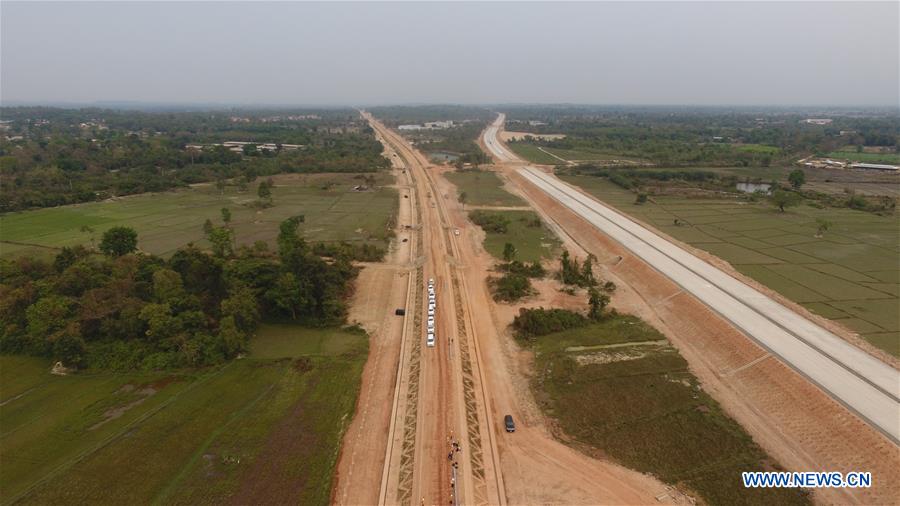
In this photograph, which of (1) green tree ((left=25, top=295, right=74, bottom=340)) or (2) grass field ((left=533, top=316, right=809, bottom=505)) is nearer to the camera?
(2) grass field ((left=533, top=316, right=809, bottom=505))

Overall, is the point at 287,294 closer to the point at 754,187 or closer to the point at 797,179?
the point at 797,179

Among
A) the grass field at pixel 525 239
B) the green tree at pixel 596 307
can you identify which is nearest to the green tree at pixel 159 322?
the green tree at pixel 596 307

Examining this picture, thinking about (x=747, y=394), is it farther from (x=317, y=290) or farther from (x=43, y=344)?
(x=43, y=344)

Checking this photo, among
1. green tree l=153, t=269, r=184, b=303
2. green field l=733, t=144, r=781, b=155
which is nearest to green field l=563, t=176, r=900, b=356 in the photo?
green tree l=153, t=269, r=184, b=303

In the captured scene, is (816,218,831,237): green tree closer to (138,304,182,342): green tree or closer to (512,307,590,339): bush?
(512,307,590,339): bush

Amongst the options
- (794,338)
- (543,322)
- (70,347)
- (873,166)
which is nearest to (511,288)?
(543,322)

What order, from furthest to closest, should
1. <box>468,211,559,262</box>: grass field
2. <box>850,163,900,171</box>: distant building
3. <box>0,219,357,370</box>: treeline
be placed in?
<box>850,163,900,171</box>: distant building < <box>468,211,559,262</box>: grass field < <box>0,219,357,370</box>: treeline

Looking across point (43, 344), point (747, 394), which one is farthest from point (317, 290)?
point (747, 394)
